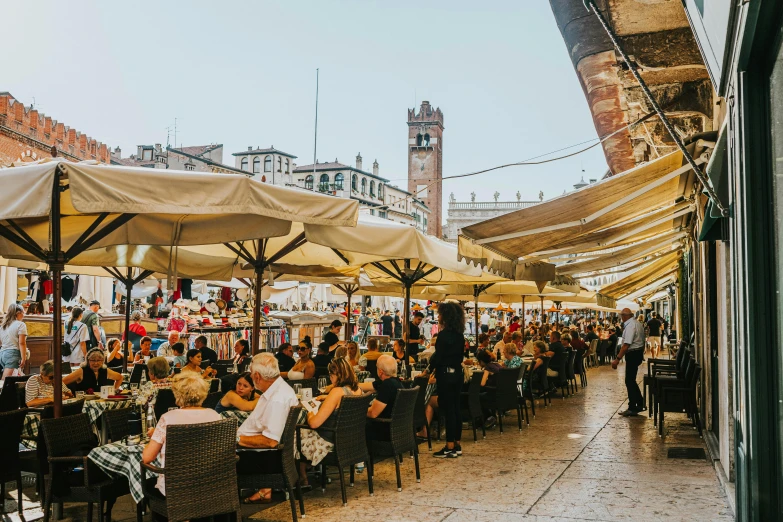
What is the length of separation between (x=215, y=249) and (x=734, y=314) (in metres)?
7.68

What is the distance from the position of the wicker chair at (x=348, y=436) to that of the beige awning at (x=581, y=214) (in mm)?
2226

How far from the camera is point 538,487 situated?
679 centimetres

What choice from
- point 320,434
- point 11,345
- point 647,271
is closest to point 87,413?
point 320,434

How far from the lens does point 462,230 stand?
768cm

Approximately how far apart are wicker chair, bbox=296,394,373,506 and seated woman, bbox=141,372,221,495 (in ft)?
4.57

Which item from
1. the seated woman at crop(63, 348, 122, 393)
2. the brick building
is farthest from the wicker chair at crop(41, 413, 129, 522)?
the brick building

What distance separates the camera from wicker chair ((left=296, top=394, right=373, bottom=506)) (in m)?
6.25

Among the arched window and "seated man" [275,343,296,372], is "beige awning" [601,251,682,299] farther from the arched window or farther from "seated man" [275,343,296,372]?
the arched window

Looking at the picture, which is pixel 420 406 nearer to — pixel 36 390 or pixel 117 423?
pixel 117 423

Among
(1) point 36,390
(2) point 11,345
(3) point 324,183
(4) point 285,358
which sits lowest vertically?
(1) point 36,390

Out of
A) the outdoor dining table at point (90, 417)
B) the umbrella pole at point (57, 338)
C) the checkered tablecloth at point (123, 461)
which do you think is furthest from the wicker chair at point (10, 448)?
the checkered tablecloth at point (123, 461)

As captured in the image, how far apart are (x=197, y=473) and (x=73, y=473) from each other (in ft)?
4.26

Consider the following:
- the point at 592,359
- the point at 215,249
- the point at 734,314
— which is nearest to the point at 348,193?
the point at 592,359

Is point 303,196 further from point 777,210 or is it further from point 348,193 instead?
point 348,193
